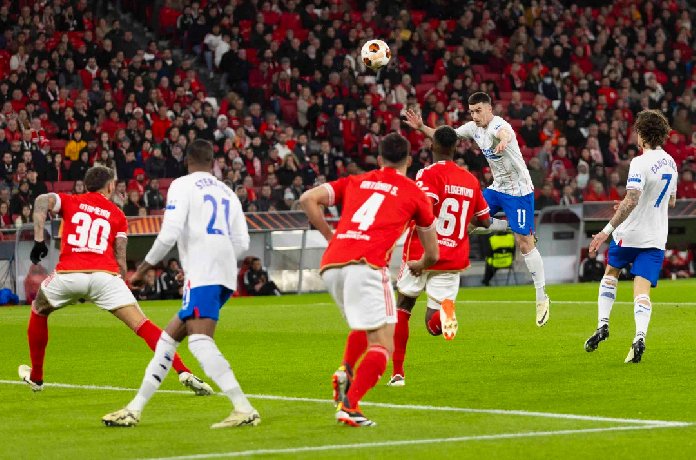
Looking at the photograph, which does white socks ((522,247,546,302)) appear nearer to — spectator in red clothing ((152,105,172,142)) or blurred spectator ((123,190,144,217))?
blurred spectator ((123,190,144,217))

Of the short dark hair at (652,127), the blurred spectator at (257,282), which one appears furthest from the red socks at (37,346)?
the blurred spectator at (257,282)

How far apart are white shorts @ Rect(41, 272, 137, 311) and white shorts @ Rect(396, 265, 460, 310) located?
2423mm

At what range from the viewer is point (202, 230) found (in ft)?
32.2

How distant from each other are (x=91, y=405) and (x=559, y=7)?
32.9 meters

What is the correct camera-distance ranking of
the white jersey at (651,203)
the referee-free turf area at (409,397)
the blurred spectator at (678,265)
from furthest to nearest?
the blurred spectator at (678,265)
the white jersey at (651,203)
the referee-free turf area at (409,397)

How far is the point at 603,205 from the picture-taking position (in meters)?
31.9

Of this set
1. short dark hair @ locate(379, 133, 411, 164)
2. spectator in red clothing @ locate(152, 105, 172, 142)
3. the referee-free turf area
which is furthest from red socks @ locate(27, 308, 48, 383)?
spectator in red clothing @ locate(152, 105, 172, 142)

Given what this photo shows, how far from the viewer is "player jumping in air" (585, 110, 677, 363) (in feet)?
45.1

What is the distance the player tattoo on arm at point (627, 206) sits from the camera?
13.6 meters

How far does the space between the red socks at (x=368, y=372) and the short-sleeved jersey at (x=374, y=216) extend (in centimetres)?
60

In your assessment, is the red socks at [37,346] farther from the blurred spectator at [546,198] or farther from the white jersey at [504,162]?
the blurred spectator at [546,198]

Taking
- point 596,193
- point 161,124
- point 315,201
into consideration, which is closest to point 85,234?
point 315,201

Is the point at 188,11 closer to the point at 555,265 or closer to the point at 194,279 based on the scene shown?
the point at 555,265

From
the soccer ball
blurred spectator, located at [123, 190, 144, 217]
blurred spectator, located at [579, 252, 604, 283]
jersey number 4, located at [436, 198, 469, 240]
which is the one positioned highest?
the soccer ball
